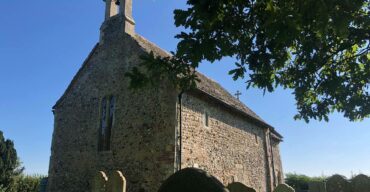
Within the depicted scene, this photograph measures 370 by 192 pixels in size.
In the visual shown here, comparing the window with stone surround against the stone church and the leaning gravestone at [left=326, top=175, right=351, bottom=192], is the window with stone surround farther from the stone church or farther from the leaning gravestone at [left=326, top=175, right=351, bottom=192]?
the leaning gravestone at [left=326, top=175, right=351, bottom=192]

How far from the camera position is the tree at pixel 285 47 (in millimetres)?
5781

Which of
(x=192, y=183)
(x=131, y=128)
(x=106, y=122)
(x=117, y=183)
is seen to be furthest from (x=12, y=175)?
(x=192, y=183)

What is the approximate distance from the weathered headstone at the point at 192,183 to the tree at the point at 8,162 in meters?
26.7

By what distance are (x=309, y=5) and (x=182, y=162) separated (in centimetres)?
893

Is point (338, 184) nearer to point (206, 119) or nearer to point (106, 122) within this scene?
point (206, 119)

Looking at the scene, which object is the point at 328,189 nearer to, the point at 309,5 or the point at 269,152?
the point at 309,5

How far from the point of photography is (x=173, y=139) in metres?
13.0

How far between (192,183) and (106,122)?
9516 mm

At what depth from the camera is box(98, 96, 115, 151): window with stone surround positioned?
49.5 ft

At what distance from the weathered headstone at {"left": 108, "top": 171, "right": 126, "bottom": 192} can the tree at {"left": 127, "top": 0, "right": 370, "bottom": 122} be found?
3149 millimetres

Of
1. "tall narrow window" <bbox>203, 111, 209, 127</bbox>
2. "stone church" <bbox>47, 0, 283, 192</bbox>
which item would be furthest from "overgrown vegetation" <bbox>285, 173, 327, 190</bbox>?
"tall narrow window" <bbox>203, 111, 209, 127</bbox>

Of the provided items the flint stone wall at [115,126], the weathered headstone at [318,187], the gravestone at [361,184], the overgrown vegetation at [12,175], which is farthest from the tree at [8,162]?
the gravestone at [361,184]

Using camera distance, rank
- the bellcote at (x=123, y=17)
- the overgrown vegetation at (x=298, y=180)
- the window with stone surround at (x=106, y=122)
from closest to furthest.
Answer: the window with stone surround at (x=106, y=122) → the bellcote at (x=123, y=17) → the overgrown vegetation at (x=298, y=180)

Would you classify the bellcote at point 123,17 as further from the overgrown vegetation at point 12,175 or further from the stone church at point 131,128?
the overgrown vegetation at point 12,175
